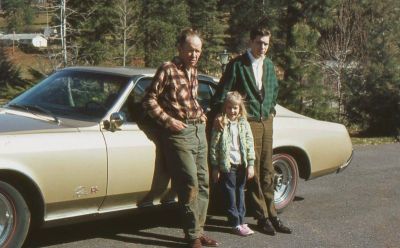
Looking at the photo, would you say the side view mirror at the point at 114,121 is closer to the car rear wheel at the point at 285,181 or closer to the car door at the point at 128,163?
the car door at the point at 128,163

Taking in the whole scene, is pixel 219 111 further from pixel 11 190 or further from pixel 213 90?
pixel 11 190

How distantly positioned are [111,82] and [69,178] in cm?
109

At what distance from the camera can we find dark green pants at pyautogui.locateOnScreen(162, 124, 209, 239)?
4.96 m

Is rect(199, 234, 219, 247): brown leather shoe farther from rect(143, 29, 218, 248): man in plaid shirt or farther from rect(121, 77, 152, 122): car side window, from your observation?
rect(121, 77, 152, 122): car side window

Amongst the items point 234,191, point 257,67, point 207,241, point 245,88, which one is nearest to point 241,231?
point 234,191

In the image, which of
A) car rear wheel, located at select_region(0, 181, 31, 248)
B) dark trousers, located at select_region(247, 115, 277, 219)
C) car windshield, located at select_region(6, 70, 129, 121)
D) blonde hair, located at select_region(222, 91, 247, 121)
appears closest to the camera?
car rear wheel, located at select_region(0, 181, 31, 248)

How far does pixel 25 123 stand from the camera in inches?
189

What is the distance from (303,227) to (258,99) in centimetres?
141

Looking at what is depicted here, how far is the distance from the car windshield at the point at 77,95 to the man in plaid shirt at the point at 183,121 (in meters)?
0.51

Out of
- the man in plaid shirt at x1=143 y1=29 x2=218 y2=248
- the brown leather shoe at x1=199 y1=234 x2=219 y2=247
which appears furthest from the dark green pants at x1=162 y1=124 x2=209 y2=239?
the brown leather shoe at x1=199 y1=234 x2=219 y2=247

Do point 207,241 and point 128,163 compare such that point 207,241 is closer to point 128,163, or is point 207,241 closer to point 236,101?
point 128,163

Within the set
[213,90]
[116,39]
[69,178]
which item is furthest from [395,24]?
[69,178]

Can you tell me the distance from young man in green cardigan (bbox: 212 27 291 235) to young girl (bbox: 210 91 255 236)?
0.36ft

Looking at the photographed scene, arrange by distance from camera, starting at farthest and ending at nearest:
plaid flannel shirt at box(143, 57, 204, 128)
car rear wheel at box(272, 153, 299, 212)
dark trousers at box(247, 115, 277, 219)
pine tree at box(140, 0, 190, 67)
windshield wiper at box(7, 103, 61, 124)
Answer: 1. pine tree at box(140, 0, 190, 67)
2. car rear wheel at box(272, 153, 299, 212)
3. dark trousers at box(247, 115, 277, 219)
4. windshield wiper at box(7, 103, 61, 124)
5. plaid flannel shirt at box(143, 57, 204, 128)
